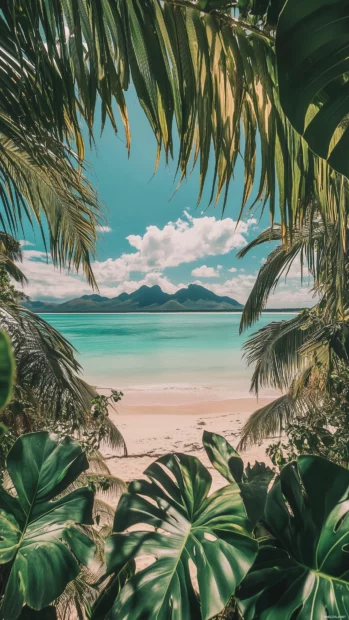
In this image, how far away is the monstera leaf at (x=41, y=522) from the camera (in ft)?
1.57

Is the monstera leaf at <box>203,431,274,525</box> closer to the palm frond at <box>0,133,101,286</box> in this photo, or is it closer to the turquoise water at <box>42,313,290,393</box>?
the palm frond at <box>0,133,101,286</box>

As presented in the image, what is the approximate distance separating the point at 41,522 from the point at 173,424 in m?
9.44

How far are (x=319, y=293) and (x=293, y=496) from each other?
2.96 meters

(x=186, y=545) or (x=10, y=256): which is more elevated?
(x=10, y=256)

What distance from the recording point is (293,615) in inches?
18.9

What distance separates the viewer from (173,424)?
31.6ft

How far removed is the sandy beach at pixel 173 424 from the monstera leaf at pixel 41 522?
4.76 meters

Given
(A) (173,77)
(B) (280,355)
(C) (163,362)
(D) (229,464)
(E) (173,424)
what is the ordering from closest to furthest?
(D) (229,464) < (A) (173,77) < (B) (280,355) < (E) (173,424) < (C) (163,362)

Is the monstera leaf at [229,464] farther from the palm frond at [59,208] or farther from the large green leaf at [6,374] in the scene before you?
the palm frond at [59,208]

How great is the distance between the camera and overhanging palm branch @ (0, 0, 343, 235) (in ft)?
2.46

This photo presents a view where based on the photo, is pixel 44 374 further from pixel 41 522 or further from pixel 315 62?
pixel 315 62

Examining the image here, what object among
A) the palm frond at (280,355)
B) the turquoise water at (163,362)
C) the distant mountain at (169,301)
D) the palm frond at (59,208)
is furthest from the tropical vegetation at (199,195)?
the distant mountain at (169,301)

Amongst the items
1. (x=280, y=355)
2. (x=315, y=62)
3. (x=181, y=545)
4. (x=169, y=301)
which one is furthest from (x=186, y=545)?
(x=169, y=301)

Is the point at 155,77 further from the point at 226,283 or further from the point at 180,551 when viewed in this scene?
the point at 226,283
